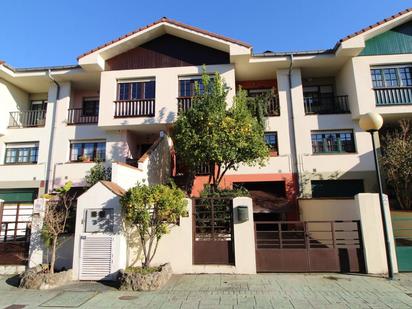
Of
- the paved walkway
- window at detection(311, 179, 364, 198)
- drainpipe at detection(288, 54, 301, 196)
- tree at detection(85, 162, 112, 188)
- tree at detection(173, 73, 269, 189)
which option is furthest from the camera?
drainpipe at detection(288, 54, 301, 196)

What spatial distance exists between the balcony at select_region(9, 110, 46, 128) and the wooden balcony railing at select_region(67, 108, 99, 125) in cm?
179

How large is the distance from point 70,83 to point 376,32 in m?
17.6

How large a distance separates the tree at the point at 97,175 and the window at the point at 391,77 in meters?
14.8

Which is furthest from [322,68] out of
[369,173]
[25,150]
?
[25,150]

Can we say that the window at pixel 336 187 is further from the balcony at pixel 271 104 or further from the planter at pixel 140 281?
the planter at pixel 140 281

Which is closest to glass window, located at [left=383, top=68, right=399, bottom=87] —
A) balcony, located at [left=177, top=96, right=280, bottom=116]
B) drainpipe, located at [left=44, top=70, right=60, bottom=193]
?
balcony, located at [left=177, top=96, right=280, bottom=116]

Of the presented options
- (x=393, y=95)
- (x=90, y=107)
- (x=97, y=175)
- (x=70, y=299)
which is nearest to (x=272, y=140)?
(x=393, y=95)

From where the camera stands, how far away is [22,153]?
54.3ft

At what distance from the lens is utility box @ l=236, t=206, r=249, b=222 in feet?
29.4

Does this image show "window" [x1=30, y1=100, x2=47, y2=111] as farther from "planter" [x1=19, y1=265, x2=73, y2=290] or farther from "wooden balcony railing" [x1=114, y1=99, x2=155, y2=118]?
"planter" [x1=19, y1=265, x2=73, y2=290]

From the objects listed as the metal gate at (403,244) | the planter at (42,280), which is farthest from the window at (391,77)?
the planter at (42,280)

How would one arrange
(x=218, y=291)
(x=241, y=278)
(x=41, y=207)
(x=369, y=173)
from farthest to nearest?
(x=369, y=173)
(x=41, y=207)
(x=241, y=278)
(x=218, y=291)

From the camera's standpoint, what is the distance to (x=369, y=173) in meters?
14.3

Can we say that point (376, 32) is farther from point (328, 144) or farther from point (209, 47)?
point (209, 47)
